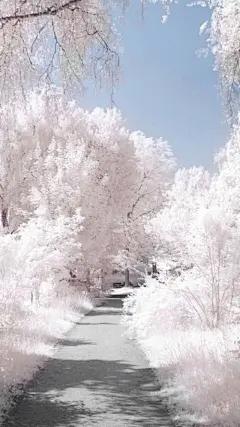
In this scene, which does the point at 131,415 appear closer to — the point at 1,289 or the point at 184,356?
the point at 184,356

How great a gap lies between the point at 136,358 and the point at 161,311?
1.93 m

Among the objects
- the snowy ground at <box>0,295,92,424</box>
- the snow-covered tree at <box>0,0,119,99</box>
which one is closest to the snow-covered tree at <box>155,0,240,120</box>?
the snow-covered tree at <box>0,0,119,99</box>

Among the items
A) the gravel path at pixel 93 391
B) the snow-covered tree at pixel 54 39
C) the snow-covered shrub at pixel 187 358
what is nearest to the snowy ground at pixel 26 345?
the gravel path at pixel 93 391

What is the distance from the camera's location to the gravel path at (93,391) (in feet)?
22.5

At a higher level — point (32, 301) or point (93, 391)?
point (32, 301)

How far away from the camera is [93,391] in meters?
8.60

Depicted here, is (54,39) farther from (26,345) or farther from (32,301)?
(32,301)

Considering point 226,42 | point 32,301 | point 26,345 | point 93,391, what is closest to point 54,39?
point 226,42

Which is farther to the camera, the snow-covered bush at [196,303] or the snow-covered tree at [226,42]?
the snow-covered bush at [196,303]

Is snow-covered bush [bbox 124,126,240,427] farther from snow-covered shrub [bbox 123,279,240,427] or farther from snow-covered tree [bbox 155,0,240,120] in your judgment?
snow-covered tree [bbox 155,0,240,120]

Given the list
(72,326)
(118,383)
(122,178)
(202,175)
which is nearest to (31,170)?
(122,178)

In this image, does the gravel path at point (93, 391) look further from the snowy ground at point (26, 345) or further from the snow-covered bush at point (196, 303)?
the snow-covered bush at point (196, 303)

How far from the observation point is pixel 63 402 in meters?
7.81

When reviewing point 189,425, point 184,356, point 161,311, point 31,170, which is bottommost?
point 189,425
